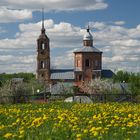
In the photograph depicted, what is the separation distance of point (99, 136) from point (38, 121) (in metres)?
2.54

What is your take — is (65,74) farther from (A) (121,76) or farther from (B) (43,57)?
(A) (121,76)

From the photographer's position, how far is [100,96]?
134ft

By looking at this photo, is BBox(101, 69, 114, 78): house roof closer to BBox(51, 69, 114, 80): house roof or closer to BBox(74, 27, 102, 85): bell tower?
BBox(51, 69, 114, 80): house roof

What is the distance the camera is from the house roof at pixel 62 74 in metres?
152

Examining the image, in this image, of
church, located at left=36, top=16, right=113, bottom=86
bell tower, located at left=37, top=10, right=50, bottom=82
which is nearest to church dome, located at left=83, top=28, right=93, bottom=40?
church, located at left=36, top=16, right=113, bottom=86

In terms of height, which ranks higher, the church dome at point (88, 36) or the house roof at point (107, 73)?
the church dome at point (88, 36)

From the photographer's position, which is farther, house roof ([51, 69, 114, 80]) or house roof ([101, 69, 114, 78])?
house roof ([101, 69, 114, 78])

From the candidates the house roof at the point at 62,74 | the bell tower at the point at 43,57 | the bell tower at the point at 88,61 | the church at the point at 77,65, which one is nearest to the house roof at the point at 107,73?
the church at the point at 77,65

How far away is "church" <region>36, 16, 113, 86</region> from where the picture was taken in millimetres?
146000

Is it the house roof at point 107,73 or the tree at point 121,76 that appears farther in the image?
the house roof at point 107,73

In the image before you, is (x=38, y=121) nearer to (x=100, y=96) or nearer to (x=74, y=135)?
(x=74, y=135)

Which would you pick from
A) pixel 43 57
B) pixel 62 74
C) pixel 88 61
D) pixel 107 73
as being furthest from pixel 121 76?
pixel 43 57

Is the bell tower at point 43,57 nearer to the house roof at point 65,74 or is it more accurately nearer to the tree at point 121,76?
the house roof at point 65,74

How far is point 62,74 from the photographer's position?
153625mm
